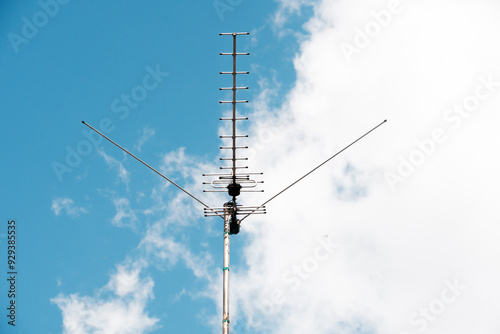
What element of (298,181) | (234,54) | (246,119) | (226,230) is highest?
(234,54)

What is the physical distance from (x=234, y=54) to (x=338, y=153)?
4093 millimetres

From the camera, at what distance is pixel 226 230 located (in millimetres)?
13812

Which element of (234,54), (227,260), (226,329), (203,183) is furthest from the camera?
(203,183)

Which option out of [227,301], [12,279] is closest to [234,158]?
[227,301]

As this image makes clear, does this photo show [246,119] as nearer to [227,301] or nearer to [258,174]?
[258,174]

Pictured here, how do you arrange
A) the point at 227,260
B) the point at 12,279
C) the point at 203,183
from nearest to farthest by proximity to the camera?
the point at 227,260 → the point at 203,183 → the point at 12,279

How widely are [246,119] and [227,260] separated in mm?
4076

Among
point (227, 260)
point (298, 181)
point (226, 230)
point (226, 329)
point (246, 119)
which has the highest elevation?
point (246, 119)

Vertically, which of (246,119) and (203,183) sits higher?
(246,119)

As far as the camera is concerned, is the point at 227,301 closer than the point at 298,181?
Yes

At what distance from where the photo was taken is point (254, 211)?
14789 millimetres

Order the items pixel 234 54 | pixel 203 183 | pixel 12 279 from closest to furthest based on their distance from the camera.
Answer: pixel 234 54 → pixel 203 183 → pixel 12 279

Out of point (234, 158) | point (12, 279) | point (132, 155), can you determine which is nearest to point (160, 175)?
point (132, 155)

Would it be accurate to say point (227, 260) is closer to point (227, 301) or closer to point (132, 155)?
point (227, 301)
